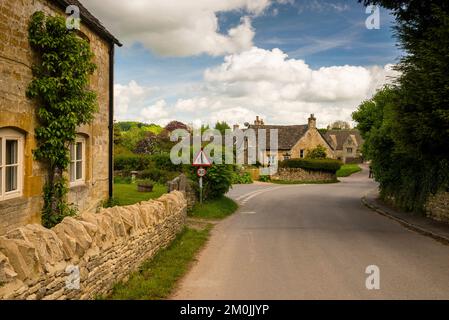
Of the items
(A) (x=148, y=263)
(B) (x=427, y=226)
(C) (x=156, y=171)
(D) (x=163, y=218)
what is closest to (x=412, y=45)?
(B) (x=427, y=226)

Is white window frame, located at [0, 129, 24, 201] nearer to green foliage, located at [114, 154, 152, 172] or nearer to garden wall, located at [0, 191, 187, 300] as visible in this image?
garden wall, located at [0, 191, 187, 300]

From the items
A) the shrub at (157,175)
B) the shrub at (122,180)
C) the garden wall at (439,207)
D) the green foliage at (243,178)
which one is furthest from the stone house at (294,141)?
the garden wall at (439,207)

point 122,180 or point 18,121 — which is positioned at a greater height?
point 18,121

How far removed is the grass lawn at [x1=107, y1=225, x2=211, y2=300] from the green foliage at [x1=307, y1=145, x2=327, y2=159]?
1944 inches

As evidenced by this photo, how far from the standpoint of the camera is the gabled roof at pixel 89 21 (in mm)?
10672

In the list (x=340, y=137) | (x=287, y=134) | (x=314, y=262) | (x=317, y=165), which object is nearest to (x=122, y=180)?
(x=314, y=262)

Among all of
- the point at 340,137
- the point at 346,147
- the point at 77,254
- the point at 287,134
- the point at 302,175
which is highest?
the point at 340,137

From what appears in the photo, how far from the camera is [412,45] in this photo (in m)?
13.4

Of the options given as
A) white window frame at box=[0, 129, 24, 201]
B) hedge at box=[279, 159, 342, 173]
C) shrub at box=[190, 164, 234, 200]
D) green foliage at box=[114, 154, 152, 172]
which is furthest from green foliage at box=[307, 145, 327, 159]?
white window frame at box=[0, 129, 24, 201]

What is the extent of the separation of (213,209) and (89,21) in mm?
9535

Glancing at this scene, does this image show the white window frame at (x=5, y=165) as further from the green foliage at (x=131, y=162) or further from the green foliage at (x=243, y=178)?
the green foliage at (x=243, y=178)

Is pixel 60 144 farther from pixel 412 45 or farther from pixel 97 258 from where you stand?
pixel 412 45

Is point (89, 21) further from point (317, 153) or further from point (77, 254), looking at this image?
point (317, 153)

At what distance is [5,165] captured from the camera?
29.4ft
